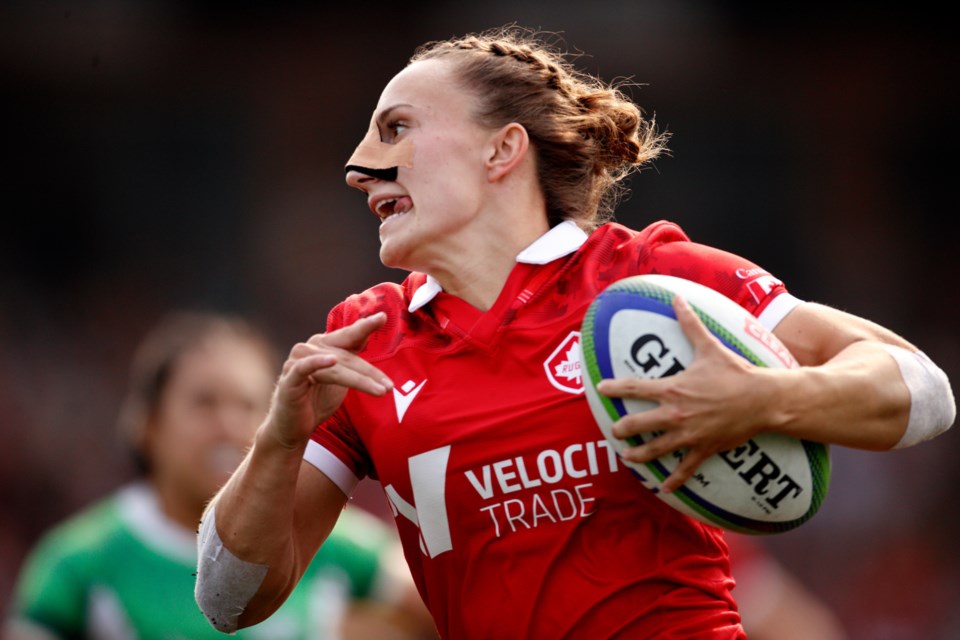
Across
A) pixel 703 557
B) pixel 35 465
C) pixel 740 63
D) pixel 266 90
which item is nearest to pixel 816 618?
pixel 703 557

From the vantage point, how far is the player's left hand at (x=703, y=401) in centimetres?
232

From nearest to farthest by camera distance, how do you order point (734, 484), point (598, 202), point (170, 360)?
point (734, 484), point (598, 202), point (170, 360)

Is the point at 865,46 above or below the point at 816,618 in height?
above

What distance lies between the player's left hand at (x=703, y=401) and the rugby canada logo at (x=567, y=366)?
351mm

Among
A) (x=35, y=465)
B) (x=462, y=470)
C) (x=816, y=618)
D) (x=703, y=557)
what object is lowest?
(x=35, y=465)

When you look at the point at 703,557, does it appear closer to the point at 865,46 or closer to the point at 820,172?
the point at 820,172

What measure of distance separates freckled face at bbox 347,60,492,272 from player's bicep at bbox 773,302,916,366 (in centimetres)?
80

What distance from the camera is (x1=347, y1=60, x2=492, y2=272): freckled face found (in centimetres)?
300

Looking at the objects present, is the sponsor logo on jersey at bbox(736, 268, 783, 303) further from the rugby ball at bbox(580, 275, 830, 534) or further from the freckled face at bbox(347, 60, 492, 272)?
the freckled face at bbox(347, 60, 492, 272)

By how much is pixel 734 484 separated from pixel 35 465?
8.86m

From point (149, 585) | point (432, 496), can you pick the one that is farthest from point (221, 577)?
point (149, 585)

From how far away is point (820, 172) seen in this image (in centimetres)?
1228

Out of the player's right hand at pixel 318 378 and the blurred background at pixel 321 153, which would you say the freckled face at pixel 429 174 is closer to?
the player's right hand at pixel 318 378

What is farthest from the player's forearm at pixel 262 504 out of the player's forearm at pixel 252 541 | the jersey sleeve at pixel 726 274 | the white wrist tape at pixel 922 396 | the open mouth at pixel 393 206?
the white wrist tape at pixel 922 396
